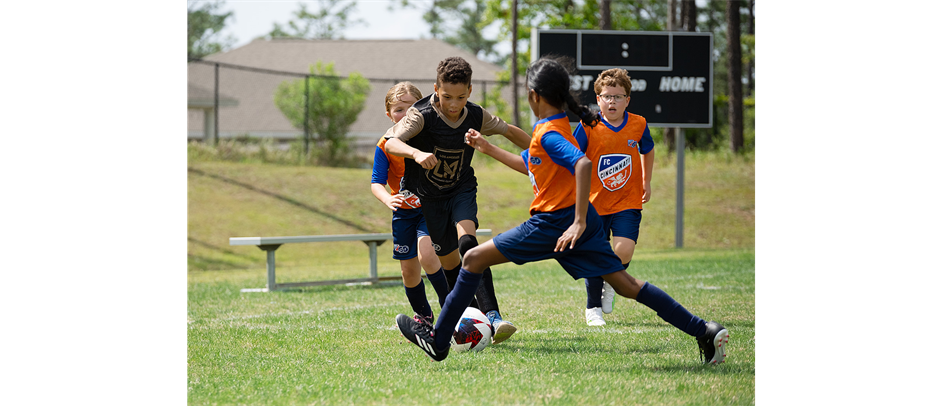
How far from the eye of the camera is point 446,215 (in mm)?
5277

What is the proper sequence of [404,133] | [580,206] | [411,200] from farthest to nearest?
1. [411,200]
2. [404,133]
3. [580,206]

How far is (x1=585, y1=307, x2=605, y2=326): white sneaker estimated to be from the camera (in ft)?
19.4

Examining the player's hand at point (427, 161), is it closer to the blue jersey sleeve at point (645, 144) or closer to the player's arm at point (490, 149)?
the player's arm at point (490, 149)

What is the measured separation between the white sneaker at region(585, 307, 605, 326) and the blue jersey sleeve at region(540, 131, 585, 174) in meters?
2.25

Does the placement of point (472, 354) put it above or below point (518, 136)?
below

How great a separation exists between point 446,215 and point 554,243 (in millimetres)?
1334

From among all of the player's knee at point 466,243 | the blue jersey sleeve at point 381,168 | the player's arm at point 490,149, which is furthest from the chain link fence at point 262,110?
the player's arm at point 490,149

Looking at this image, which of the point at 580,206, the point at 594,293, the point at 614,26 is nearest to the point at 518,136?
the point at 580,206

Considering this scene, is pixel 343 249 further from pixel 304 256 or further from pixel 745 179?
pixel 745 179

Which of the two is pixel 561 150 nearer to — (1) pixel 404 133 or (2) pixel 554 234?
(2) pixel 554 234

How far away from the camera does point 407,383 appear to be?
3.95 metres

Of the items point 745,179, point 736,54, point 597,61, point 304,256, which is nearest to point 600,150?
point 597,61

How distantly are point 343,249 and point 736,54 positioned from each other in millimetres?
14039

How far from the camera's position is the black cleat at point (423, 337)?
4.25m
